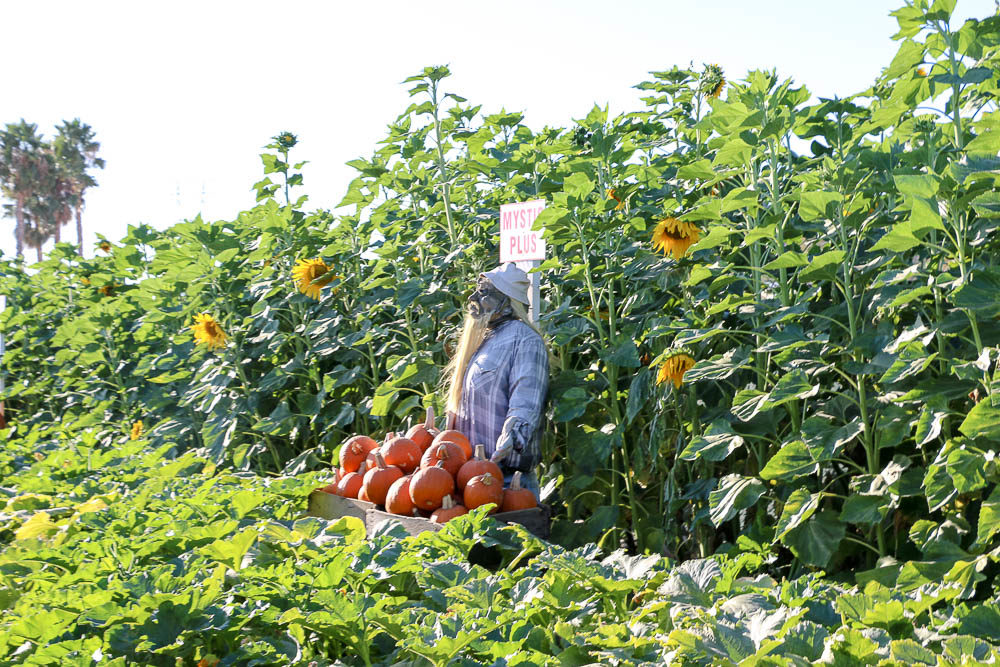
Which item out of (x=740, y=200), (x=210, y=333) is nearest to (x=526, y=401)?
(x=740, y=200)

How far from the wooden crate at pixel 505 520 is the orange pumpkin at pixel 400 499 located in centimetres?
3

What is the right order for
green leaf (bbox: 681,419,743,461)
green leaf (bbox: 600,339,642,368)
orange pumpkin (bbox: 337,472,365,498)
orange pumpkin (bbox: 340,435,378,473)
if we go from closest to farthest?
green leaf (bbox: 681,419,743,461) < green leaf (bbox: 600,339,642,368) < orange pumpkin (bbox: 337,472,365,498) < orange pumpkin (bbox: 340,435,378,473)

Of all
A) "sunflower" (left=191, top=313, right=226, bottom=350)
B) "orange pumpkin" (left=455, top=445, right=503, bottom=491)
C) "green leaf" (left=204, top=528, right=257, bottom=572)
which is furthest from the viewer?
"sunflower" (left=191, top=313, right=226, bottom=350)

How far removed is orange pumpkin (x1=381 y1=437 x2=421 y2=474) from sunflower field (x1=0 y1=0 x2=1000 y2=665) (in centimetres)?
35

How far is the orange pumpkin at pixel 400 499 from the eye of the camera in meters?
3.34

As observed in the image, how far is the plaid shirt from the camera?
3.80 meters

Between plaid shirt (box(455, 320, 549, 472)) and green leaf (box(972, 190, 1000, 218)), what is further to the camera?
plaid shirt (box(455, 320, 549, 472))

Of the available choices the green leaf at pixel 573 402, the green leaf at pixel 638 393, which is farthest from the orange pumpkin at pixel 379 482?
the green leaf at pixel 638 393

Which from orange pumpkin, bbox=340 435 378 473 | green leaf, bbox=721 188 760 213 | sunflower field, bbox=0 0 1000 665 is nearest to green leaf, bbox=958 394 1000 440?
sunflower field, bbox=0 0 1000 665

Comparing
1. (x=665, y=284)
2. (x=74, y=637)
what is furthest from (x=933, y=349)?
(x=74, y=637)

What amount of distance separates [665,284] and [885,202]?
801 millimetres

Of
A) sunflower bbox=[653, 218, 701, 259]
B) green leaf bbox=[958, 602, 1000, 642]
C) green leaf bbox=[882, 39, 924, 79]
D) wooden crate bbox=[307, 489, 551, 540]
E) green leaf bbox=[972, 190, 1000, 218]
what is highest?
green leaf bbox=[882, 39, 924, 79]

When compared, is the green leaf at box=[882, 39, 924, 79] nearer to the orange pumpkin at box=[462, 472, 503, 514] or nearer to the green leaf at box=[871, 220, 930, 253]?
the green leaf at box=[871, 220, 930, 253]

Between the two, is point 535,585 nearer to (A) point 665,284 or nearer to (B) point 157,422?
(A) point 665,284
